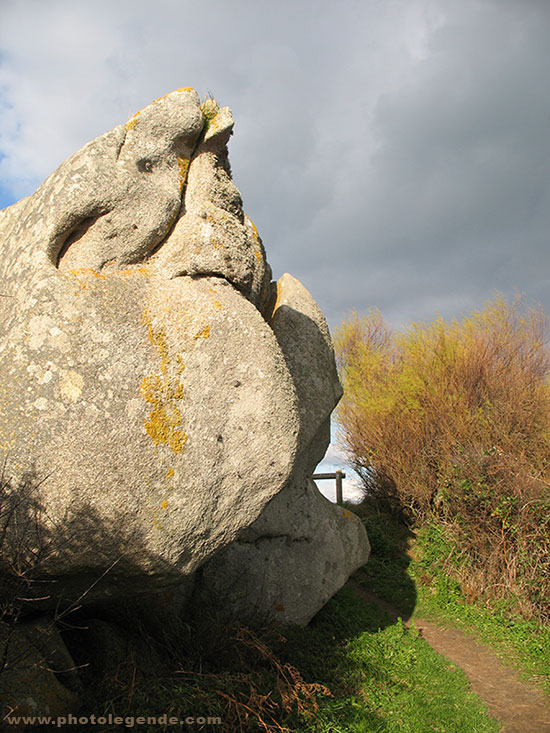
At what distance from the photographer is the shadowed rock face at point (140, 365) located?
3439mm

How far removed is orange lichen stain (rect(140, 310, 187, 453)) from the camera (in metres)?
3.60

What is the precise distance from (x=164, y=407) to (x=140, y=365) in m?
0.33

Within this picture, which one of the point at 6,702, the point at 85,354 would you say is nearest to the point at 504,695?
the point at 6,702

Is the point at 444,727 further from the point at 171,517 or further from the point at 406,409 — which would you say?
the point at 406,409

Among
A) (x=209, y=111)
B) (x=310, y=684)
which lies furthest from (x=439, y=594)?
(x=209, y=111)

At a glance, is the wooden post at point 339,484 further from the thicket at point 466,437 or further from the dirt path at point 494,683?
the dirt path at point 494,683

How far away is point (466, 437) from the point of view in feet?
33.2

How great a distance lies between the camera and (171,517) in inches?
139

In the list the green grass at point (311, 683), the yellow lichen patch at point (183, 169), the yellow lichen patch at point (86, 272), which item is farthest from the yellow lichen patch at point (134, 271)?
the green grass at point (311, 683)

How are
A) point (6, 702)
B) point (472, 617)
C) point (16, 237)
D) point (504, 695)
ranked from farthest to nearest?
point (472, 617), point (504, 695), point (16, 237), point (6, 702)

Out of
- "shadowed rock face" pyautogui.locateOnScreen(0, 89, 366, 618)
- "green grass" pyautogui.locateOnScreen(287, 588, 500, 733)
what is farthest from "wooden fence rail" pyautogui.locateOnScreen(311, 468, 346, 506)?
"shadowed rock face" pyautogui.locateOnScreen(0, 89, 366, 618)

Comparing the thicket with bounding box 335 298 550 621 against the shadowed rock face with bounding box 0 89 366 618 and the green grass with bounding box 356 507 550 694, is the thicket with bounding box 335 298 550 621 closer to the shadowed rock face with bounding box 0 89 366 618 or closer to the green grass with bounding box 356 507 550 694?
the green grass with bounding box 356 507 550 694

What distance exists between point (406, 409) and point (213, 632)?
25.8ft

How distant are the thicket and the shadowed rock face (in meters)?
4.59
